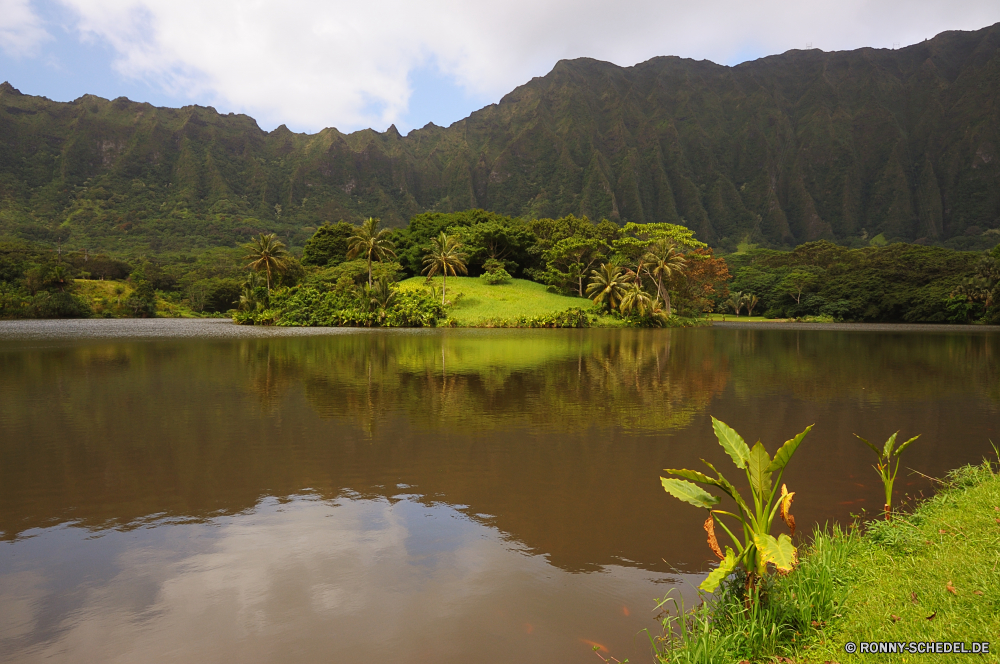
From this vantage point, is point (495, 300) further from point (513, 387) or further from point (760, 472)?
point (760, 472)

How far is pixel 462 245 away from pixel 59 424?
52645mm

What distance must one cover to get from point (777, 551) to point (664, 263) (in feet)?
181

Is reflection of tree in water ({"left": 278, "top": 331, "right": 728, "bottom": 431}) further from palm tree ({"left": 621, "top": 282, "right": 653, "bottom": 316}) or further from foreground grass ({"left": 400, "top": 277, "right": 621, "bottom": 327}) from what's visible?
foreground grass ({"left": 400, "top": 277, "right": 621, "bottom": 327})

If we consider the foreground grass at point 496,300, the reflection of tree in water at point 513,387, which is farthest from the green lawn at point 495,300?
the reflection of tree in water at point 513,387

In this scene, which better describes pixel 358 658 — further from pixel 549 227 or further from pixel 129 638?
pixel 549 227

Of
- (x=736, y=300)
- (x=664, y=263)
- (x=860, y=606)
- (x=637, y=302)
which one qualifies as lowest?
(x=860, y=606)

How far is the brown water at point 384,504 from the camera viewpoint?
3779 mm

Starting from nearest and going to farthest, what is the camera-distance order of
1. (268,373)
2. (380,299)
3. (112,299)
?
(268,373) → (380,299) → (112,299)

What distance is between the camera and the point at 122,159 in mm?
191250

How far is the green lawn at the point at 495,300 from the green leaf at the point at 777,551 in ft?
162

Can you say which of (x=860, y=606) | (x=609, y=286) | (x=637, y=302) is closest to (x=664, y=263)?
(x=637, y=302)

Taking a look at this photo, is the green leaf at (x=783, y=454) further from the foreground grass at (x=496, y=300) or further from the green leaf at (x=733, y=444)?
the foreground grass at (x=496, y=300)

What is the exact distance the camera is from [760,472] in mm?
3746

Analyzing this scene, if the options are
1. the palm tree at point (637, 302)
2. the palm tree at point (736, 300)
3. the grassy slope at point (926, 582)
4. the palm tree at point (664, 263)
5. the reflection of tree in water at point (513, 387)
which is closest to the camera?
the grassy slope at point (926, 582)
